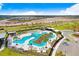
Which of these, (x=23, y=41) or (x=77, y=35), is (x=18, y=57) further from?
(x=77, y=35)

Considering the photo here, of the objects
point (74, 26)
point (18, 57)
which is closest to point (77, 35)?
point (74, 26)

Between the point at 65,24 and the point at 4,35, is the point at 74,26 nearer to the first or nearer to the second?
the point at 65,24

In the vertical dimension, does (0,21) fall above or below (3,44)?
above

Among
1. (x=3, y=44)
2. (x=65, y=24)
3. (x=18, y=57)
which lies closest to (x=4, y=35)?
(x=3, y=44)

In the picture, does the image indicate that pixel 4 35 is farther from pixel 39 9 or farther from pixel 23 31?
pixel 39 9

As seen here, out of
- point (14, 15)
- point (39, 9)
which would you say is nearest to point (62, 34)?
point (39, 9)

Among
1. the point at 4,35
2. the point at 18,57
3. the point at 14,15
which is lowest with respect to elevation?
the point at 18,57

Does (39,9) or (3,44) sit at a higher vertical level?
(39,9)
